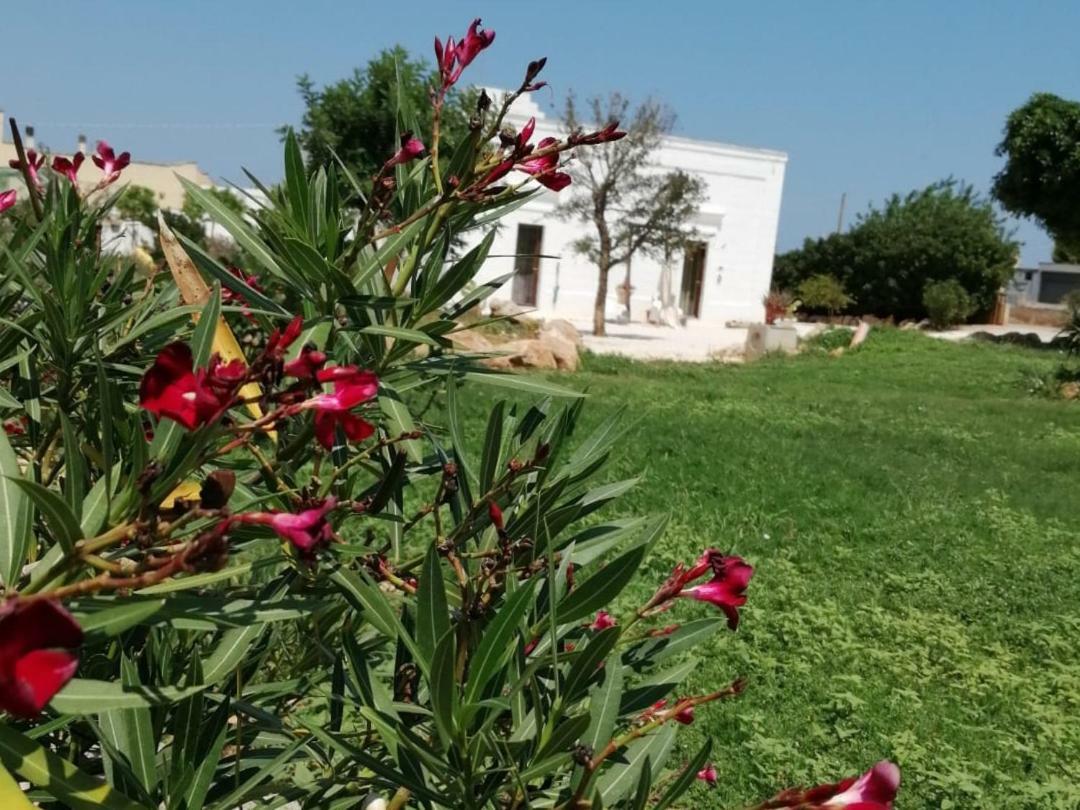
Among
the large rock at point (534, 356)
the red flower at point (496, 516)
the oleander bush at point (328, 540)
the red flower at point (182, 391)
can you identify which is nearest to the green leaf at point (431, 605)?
the oleander bush at point (328, 540)

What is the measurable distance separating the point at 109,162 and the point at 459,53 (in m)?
0.77

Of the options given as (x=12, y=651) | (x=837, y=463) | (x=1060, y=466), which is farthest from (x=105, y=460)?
(x=1060, y=466)

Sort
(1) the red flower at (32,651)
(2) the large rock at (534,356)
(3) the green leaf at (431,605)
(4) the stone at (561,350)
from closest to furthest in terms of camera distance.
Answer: (1) the red flower at (32,651) < (3) the green leaf at (431,605) < (2) the large rock at (534,356) < (4) the stone at (561,350)

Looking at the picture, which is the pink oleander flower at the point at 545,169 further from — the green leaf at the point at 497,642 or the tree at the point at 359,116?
the tree at the point at 359,116

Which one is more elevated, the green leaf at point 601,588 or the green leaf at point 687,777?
the green leaf at point 601,588

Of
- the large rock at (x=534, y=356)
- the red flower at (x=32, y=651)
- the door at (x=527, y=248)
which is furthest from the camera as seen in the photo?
the door at (x=527, y=248)

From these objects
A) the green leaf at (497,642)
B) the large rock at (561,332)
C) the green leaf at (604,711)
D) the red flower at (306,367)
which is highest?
the red flower at (306,367)

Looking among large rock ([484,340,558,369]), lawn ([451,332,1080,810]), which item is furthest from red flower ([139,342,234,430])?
large rock ([484,340,558,369])

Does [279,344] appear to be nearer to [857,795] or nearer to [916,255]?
[857,795]

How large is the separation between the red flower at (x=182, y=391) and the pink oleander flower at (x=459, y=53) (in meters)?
0.60

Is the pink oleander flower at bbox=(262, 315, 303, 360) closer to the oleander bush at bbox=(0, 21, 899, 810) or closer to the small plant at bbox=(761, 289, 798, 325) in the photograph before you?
the oleander bush at bbox=(0, 21, 899, 810)

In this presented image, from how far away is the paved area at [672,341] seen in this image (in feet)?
50.7

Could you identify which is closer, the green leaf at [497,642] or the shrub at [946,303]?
the green leaf at [497,642]

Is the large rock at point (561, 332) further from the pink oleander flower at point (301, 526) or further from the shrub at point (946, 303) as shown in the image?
the pink oleander flower at point (301, 526)
